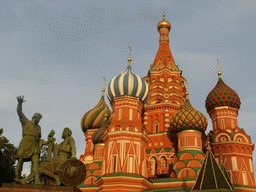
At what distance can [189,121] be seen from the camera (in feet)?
69.9

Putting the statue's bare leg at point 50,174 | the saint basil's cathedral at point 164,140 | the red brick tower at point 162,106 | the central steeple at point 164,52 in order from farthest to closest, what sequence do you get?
the central steeple at point 164,52 < the red brick tower at point 162,106 < the saint basil's cathedral at point 164,140 < the statue's bare leg at point 50,174

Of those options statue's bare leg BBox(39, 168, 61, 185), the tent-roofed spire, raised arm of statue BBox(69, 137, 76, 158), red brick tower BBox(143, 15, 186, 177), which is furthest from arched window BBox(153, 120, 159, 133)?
statue's bare leg BBox(39, 168, 61, 185)

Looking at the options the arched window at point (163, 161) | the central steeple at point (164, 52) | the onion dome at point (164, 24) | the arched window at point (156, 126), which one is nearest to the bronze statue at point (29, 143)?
the arched window at point (163, 161)

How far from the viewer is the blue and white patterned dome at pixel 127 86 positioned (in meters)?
21.7

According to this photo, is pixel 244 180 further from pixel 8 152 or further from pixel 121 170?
A: pixel 8 152

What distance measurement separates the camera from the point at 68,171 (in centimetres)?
884

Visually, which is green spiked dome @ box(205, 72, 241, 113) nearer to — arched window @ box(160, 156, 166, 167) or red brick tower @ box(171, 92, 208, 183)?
red brick tower @ box(171, 92, 208, 183)

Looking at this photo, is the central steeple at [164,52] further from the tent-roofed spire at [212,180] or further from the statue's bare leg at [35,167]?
the statue's bare leg at [35,167]

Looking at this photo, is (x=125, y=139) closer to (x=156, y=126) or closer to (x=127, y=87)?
(x=127, y=87)

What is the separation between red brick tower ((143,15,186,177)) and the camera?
73.5 feet

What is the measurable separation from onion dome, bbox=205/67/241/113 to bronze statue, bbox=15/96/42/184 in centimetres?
1762

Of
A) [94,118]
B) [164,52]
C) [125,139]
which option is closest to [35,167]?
[125,139]

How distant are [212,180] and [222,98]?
37.6 feet

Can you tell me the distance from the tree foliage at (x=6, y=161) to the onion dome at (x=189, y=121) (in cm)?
1145
